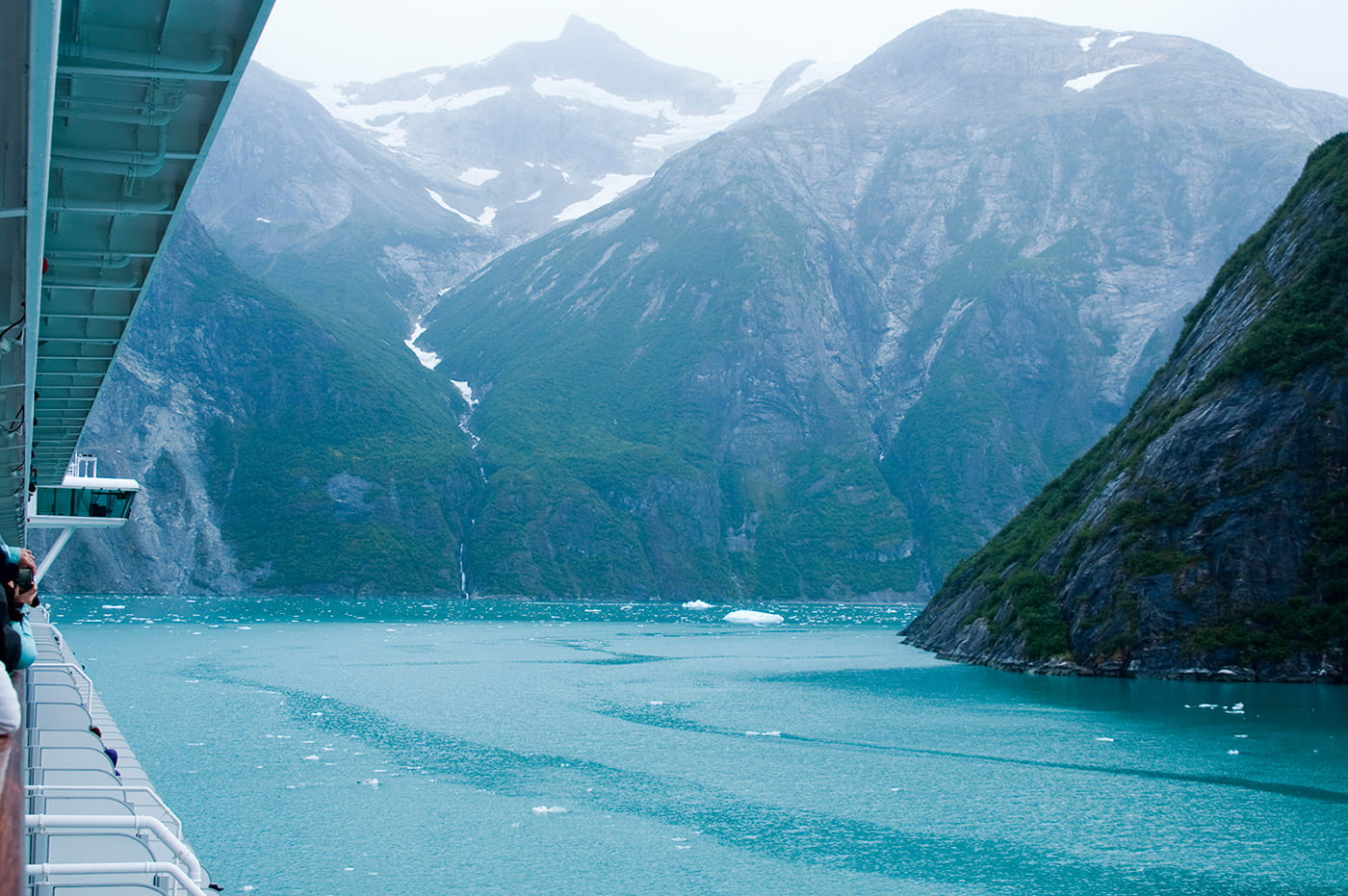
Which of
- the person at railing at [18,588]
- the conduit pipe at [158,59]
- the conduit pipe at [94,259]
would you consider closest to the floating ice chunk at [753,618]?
the conduit pipe at [94,259]

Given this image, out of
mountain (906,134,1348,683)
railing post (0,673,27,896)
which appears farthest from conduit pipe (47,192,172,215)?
mountain (906,134,1348,683)

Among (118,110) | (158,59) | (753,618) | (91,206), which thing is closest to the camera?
(158,59)

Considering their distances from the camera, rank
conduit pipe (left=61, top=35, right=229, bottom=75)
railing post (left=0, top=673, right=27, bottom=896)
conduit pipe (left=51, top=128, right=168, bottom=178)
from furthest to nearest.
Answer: conduit pipe (left=51, top=128, right=168, bottom=178)
conduit pipe (left=61, top=35, right=229, bottom=75)
railing post (left=0, top=673, right=27, bottom=896)

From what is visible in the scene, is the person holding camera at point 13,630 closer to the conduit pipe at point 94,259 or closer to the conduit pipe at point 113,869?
the conduit pipe at point 113,869

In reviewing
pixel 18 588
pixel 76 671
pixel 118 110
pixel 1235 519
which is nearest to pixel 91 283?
pixel 118 110

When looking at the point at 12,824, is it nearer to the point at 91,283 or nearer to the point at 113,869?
the point at 113,869

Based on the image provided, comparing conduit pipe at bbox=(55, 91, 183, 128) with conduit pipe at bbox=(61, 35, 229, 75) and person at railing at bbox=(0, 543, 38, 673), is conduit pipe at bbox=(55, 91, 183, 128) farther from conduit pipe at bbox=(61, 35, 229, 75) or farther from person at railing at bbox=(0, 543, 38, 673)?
person at railing at bbox=(0, 543, 38, 673)
